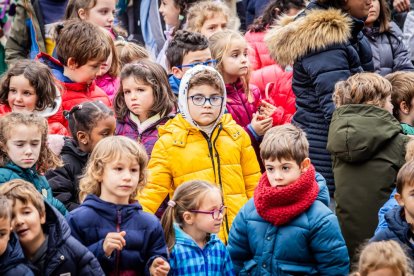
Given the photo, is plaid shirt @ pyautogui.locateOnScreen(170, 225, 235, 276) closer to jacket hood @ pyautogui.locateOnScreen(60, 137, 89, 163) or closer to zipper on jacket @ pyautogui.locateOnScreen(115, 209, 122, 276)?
zipper on jacket @ pyautogui.locateOnScreen(115, 209, 122, 276)

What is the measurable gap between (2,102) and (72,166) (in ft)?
3.13

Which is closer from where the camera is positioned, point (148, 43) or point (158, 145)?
point (158, 145)

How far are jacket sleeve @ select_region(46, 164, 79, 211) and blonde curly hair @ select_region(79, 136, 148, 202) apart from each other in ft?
2.04

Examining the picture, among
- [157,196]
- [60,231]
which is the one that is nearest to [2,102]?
[157,196]

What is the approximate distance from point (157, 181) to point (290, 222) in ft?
3.79

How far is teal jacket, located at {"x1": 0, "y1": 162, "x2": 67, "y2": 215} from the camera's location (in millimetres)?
6934

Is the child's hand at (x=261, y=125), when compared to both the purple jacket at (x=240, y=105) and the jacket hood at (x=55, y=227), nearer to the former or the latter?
the purple jacket at (x=240, y=105)

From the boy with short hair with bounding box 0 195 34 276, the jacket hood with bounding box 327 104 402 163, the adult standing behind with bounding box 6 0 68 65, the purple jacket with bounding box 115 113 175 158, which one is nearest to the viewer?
the boy with short hair with bounding box 0 195 34 276

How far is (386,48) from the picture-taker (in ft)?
32.7

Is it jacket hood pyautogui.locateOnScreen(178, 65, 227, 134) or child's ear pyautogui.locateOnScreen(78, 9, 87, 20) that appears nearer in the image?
jacket hood pyautogui.locateOnScreen(178, 65, 227, 134)

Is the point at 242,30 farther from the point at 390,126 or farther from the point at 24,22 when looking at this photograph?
the point at 390,126

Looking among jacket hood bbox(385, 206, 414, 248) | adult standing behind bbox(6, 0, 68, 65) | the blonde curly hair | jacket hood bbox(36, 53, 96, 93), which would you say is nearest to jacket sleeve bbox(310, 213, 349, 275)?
jacket hood bbox(385, 206, 414, 248)

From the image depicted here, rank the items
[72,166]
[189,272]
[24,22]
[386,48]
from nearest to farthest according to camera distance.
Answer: [189,272], [72,166], [386,48], [24,22]

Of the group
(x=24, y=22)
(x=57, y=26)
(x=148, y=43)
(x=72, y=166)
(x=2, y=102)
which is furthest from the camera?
(x=148, y=43)
